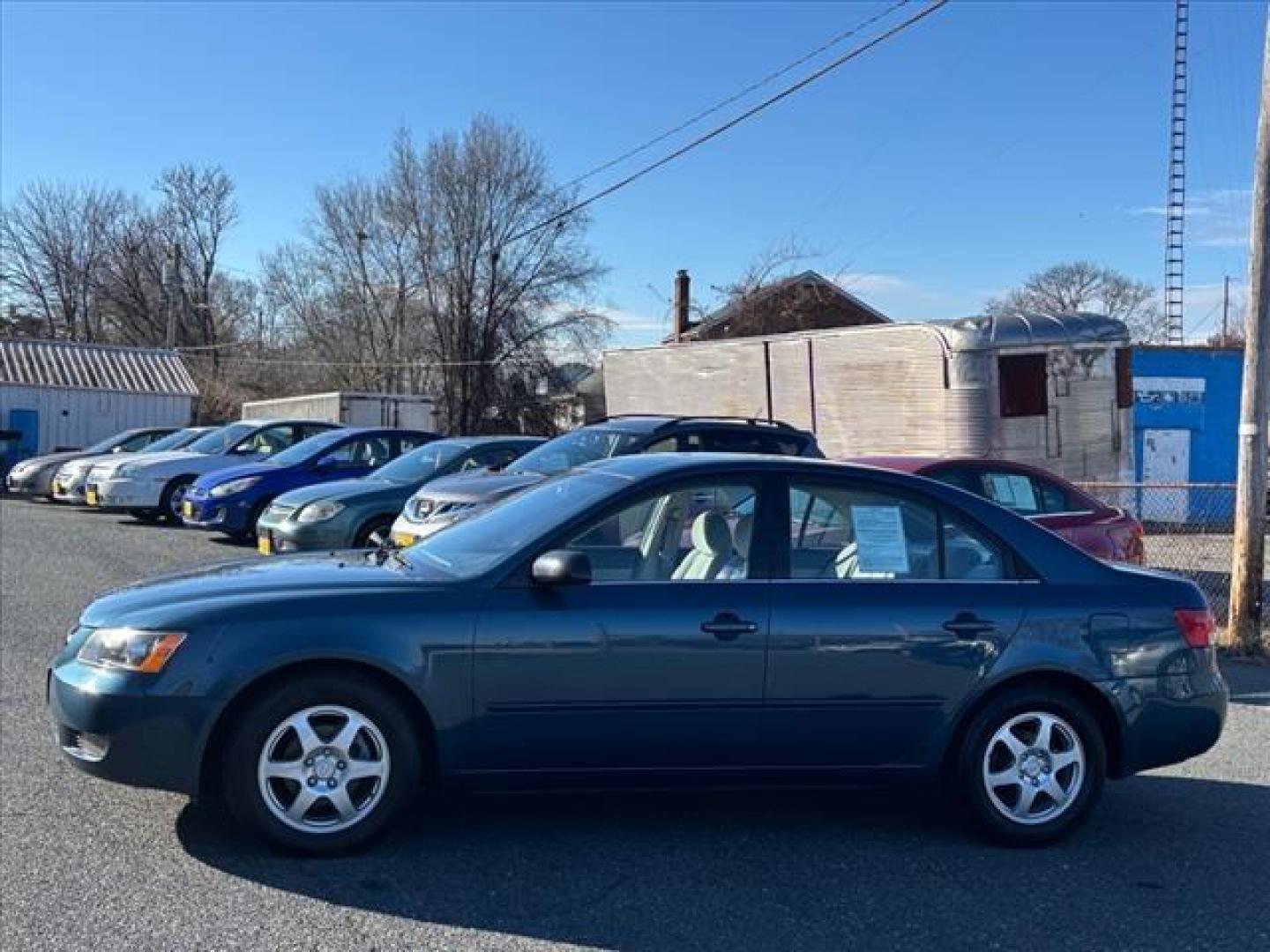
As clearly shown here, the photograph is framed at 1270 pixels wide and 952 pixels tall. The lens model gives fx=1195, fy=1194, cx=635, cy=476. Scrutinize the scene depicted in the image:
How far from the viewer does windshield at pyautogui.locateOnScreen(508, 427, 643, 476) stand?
10688 millimetres

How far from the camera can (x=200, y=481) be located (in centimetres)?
1516

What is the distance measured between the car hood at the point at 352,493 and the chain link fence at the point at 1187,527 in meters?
7.24

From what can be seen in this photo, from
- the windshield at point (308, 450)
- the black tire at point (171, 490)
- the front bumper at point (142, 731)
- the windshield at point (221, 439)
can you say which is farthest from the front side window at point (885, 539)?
the windshield at point (221, 439)

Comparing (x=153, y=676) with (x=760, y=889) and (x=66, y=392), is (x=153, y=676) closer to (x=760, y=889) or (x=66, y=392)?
Result: (x=760, y=889)

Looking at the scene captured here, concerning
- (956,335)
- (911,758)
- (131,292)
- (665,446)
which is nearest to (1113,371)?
(956,335)

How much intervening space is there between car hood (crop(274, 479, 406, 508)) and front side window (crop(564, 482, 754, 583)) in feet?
24.2

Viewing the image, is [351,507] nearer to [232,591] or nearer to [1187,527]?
[232,591]

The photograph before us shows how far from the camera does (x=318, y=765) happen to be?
436 cm

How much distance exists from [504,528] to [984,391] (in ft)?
43.8

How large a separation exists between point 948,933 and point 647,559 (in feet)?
5.68

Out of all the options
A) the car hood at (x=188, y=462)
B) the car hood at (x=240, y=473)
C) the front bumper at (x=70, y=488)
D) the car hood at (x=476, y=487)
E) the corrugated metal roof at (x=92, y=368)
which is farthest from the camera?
the corrugated metal roof at (x=92, y=368)

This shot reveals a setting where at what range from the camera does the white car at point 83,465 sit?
18.9 meters

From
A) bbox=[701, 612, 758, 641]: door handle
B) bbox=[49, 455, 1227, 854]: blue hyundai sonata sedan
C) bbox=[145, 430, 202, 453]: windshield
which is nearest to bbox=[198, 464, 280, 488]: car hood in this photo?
bbox=[145, 430, 202, 453]: windshield

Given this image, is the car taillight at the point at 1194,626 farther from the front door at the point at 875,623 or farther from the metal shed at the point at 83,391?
the metal shed at the point at 83,391
